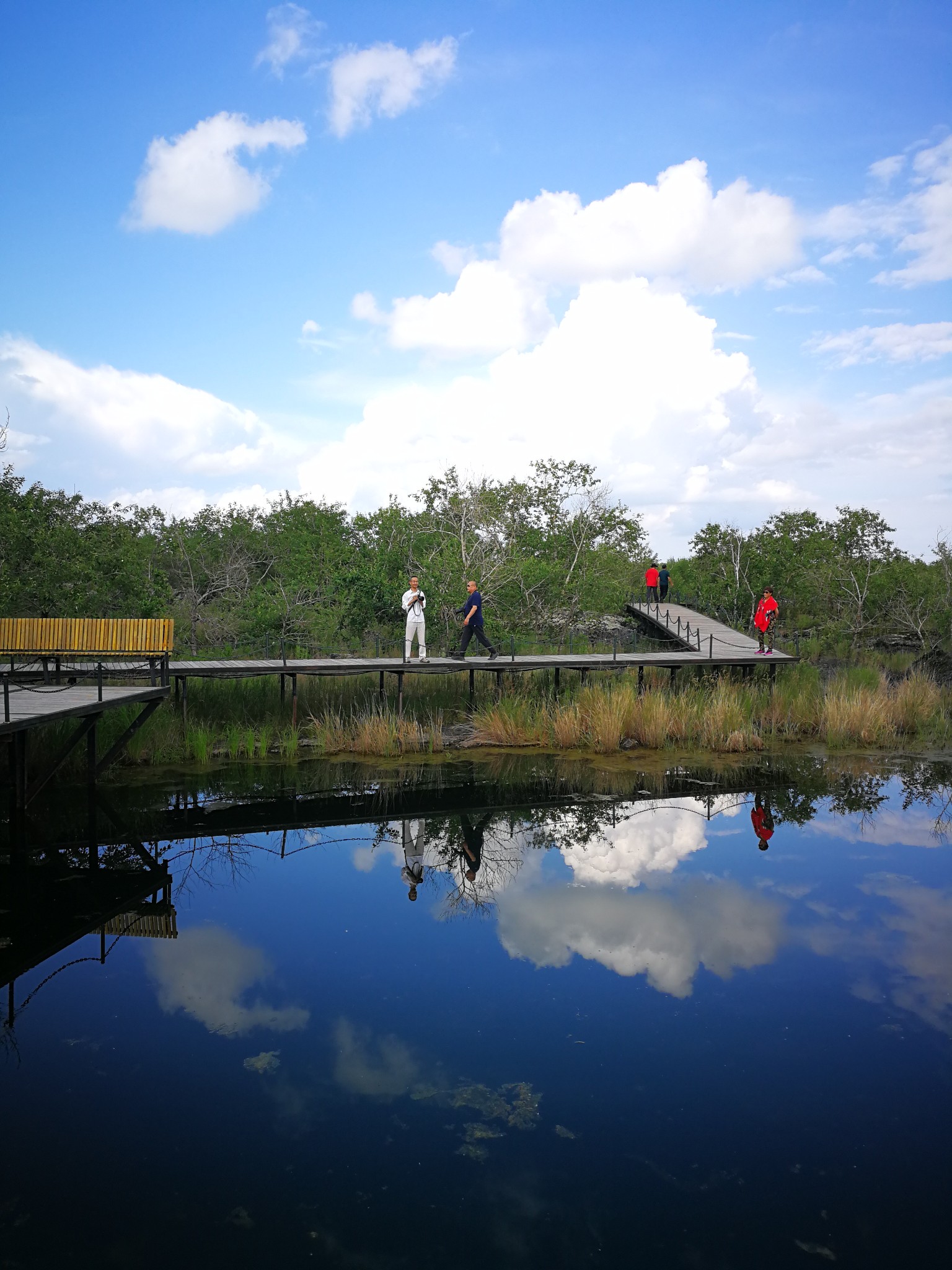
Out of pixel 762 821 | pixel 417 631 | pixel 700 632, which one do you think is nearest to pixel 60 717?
pixel 417 631

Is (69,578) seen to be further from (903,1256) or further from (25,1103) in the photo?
(903,1256)

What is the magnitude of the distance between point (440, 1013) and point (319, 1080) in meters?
1.23

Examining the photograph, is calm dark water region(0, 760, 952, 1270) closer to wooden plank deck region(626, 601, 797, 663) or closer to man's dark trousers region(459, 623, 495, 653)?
man's dark trousers region(459, 623, 495, 653)

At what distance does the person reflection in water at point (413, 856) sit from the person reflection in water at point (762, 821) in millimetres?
4388

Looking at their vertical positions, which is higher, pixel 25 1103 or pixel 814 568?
pixel 814 568

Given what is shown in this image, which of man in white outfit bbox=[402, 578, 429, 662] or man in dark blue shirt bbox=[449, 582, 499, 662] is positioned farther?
man in dark blue shirt bbox=[449, 582, 499, 662]

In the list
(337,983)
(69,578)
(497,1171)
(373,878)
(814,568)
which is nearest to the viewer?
(497,1171)

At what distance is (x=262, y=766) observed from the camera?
15.5 metres

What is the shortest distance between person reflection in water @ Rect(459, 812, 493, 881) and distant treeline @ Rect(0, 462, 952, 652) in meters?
9.10

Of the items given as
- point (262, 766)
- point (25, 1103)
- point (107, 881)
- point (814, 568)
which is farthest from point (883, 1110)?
point (814, 568)

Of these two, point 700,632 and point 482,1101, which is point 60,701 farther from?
point 700,632

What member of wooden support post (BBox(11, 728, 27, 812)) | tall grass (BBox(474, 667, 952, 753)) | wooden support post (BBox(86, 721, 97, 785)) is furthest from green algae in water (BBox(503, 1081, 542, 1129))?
tall grass (BBox(474, 667, 952, 753))

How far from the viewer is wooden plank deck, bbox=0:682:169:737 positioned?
1035 centimetres

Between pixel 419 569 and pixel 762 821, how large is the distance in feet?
40.1
